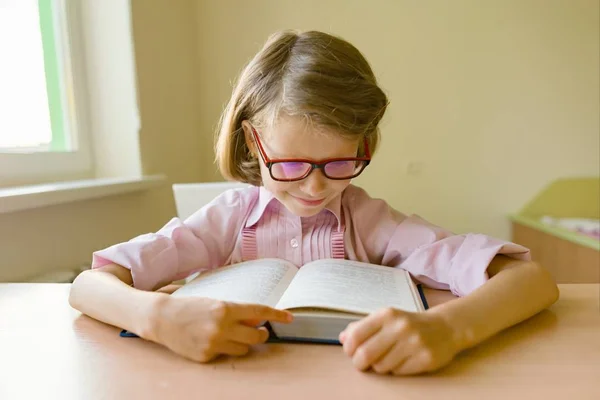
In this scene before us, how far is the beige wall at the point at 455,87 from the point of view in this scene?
1877 mm

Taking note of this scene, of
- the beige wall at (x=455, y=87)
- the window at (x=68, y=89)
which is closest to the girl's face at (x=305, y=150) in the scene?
the window at (x=68, y=89)

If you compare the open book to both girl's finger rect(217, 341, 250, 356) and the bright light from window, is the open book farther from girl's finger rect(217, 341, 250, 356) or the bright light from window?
the bright light from window

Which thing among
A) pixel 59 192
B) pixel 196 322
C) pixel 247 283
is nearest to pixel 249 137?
pixel 247 283

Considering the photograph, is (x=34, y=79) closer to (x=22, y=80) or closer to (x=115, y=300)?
(x=22, y=80)

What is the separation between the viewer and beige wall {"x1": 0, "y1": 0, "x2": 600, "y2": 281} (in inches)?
73.9

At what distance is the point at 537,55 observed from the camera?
6.23 feet

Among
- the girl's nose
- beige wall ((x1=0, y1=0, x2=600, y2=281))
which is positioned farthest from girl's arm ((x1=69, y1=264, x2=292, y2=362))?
beige wall ((x1=0, y1=0, x2=600, y2=281))

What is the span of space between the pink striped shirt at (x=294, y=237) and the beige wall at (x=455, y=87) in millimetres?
1015

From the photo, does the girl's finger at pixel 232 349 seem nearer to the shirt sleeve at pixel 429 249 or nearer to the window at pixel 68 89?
the shirt sleeve at pixel 429 249

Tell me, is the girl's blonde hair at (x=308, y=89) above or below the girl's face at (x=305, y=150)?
above

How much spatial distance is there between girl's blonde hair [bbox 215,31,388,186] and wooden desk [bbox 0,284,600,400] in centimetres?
34

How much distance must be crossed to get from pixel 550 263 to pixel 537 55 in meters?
0.85

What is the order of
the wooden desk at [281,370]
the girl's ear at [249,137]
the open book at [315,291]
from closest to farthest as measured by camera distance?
1. the wooden desk at [281,370]
2. the open book at [315,291]
3. the girl's ear at [249,137]

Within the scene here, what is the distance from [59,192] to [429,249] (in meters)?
0.80
